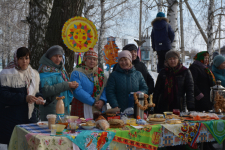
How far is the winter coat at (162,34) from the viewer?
5688 millimetres

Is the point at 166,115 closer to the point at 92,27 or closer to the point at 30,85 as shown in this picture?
the point at 30,85

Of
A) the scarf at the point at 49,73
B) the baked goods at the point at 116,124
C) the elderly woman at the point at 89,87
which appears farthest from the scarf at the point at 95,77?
the baked goods at the point at 116,124

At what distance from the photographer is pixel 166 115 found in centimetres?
322

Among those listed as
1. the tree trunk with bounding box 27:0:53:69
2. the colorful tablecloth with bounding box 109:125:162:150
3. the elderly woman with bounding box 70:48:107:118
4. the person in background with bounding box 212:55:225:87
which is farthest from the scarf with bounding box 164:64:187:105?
the tree trunk with bounding box 27:0:53:69

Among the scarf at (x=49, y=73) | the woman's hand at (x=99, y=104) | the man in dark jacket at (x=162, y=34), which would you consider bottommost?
the woman's hand at (x=99, y=104)

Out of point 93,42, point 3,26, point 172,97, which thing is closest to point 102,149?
point 172,97

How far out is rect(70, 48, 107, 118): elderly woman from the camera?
355 cm

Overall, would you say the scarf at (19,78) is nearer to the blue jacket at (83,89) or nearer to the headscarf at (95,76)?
the blue jacket at (83,89)

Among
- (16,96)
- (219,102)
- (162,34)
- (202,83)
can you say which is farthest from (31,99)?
(162,34)

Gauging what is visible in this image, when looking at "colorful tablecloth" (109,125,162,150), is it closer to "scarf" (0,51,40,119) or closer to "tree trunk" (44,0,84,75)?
"scarf" (0,51,40,119)

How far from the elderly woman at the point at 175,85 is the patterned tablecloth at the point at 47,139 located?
0.87m

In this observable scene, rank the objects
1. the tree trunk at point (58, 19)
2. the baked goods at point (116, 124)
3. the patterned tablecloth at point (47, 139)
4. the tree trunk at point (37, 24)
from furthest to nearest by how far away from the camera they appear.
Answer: the tree trunk at point (37, 24), the tree trunk at point (58, 19), the baked goods at point (116, 124), the patterned tablecloth at point (47, 139)

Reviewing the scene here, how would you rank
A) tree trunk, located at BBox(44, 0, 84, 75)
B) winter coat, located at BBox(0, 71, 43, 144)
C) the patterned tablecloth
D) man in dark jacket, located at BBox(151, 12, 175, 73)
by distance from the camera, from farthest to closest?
man in dark jacket, located at BBox(151, 12, 175, 73) → tree trunk, located at BBox(44, 0, 84, 75) → winter coat, located at BBox(0, 71, 43, 144) → the patterned tablecloth

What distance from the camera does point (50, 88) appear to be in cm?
338
